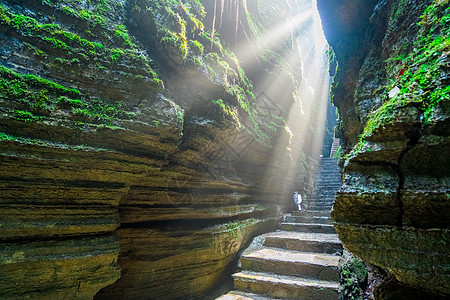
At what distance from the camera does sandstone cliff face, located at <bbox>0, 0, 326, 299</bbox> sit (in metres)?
3.12

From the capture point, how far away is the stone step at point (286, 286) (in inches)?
189

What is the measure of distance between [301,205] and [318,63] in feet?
89.3

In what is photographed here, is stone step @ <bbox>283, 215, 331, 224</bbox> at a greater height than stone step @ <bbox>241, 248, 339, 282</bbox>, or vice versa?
stone step @ <bbox>283, 215, 331, 224</bbox>

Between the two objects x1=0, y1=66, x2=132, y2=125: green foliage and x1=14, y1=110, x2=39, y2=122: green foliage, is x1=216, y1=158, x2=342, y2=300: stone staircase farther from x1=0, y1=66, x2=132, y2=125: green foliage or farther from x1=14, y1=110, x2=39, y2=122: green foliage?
x1=14, y1=110, x2=39, y2=122: green foliage

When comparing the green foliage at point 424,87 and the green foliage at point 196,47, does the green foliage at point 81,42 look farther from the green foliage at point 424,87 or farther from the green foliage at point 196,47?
the green foliage at point 424,87

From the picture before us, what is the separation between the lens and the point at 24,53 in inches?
127

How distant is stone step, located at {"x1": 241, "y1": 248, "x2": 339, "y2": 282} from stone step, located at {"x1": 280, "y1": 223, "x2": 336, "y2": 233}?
2.17 meters

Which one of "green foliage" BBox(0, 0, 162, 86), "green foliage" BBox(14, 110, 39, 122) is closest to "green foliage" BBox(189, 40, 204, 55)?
"green foliage" BBox(0, 0, 162, 86)

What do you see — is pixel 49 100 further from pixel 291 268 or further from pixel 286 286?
pixel 291 268

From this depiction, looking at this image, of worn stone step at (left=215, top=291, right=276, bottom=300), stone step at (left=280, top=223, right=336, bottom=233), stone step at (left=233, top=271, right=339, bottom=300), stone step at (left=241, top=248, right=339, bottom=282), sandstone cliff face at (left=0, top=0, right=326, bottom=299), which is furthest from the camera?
stone step at (left=280, top=223, right=336, bottom=233)

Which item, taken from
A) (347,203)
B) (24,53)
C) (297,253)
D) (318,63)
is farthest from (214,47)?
(318,63)

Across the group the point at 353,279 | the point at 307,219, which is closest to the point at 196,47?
the point at 353,279

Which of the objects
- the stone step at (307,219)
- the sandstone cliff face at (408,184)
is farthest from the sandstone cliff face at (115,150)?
the stone step at (307,219)

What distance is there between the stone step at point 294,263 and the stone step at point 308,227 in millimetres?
2172
